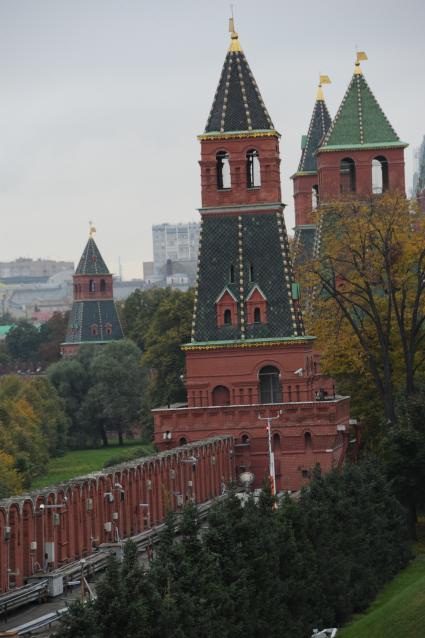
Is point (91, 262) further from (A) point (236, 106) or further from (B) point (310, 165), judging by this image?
(A) point (236, 106)

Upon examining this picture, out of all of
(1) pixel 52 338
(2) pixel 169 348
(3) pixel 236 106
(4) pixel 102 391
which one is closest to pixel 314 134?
(2) pixel 169 348

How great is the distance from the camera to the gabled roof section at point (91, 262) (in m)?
141

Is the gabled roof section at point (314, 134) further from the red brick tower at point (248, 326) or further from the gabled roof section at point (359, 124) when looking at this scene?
the red brick tower at point (248, 326)

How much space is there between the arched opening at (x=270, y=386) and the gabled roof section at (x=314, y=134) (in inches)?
1176

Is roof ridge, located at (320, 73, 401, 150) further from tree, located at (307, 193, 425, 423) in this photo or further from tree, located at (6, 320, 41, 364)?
tree, located at (6, 320, 41, 364)

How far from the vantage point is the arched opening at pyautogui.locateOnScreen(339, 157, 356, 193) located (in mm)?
77500

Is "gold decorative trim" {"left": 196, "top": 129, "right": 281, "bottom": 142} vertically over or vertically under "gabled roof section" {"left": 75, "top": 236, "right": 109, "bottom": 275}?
under

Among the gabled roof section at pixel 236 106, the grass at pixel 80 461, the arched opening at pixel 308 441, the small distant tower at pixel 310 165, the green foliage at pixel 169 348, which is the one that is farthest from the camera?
the grass at pixel 80 461

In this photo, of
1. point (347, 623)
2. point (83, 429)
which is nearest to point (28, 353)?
point (83, 429)

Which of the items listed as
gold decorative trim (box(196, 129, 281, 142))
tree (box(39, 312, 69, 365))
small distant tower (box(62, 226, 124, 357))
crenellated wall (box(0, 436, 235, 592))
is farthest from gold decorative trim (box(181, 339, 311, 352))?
tree (box(39, 312, 69, 365))

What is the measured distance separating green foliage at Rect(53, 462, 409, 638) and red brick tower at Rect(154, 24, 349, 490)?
8.76m

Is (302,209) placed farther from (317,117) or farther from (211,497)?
(211,497)

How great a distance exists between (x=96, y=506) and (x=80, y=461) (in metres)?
70.3

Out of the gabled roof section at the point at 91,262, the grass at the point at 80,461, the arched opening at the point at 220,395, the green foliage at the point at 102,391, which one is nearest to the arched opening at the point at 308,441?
the arched opening at the point at 220,395
